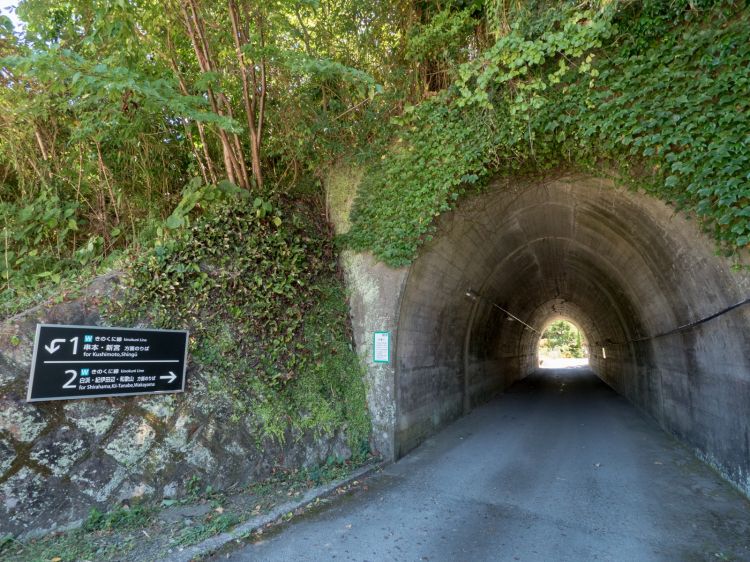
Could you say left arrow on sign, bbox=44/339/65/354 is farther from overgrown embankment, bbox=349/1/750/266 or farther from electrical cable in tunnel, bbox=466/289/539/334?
electrical cable in tunnel, bbox=466/289/539/334

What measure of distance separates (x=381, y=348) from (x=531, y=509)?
2.97 m

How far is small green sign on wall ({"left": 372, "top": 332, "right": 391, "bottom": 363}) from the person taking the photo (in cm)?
664

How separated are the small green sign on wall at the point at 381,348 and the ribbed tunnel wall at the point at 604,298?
31cm

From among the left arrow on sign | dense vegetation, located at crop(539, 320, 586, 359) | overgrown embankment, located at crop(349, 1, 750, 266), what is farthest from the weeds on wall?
dense vegetation, located at crop(539, 320, 586, 359)

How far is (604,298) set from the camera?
13.6 meters

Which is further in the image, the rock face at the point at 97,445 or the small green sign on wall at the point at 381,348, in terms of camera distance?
the small green sign on wall at the point at 381,348

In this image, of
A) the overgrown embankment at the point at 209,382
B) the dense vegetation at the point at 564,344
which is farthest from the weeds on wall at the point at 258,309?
the dense vegetation at the point at 564,344

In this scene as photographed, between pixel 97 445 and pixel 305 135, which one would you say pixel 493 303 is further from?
pixel 97 445

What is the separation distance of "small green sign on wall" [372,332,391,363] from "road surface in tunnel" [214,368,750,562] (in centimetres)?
162

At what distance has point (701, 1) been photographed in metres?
4.45

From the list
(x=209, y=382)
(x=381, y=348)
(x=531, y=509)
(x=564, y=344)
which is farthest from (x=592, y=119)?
(x=564, y=344)

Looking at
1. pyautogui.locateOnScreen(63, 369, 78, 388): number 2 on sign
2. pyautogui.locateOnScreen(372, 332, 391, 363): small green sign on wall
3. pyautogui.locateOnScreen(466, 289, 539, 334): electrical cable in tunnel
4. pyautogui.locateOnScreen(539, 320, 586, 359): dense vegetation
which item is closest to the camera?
pyautogui.locateOnScreen(63, 369, 78, 388): number 2 on sign

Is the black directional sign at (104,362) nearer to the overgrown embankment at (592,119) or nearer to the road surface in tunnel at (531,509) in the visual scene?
the road surface in tunnel at (531,509)

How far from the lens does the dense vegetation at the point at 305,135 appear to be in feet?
15.0
